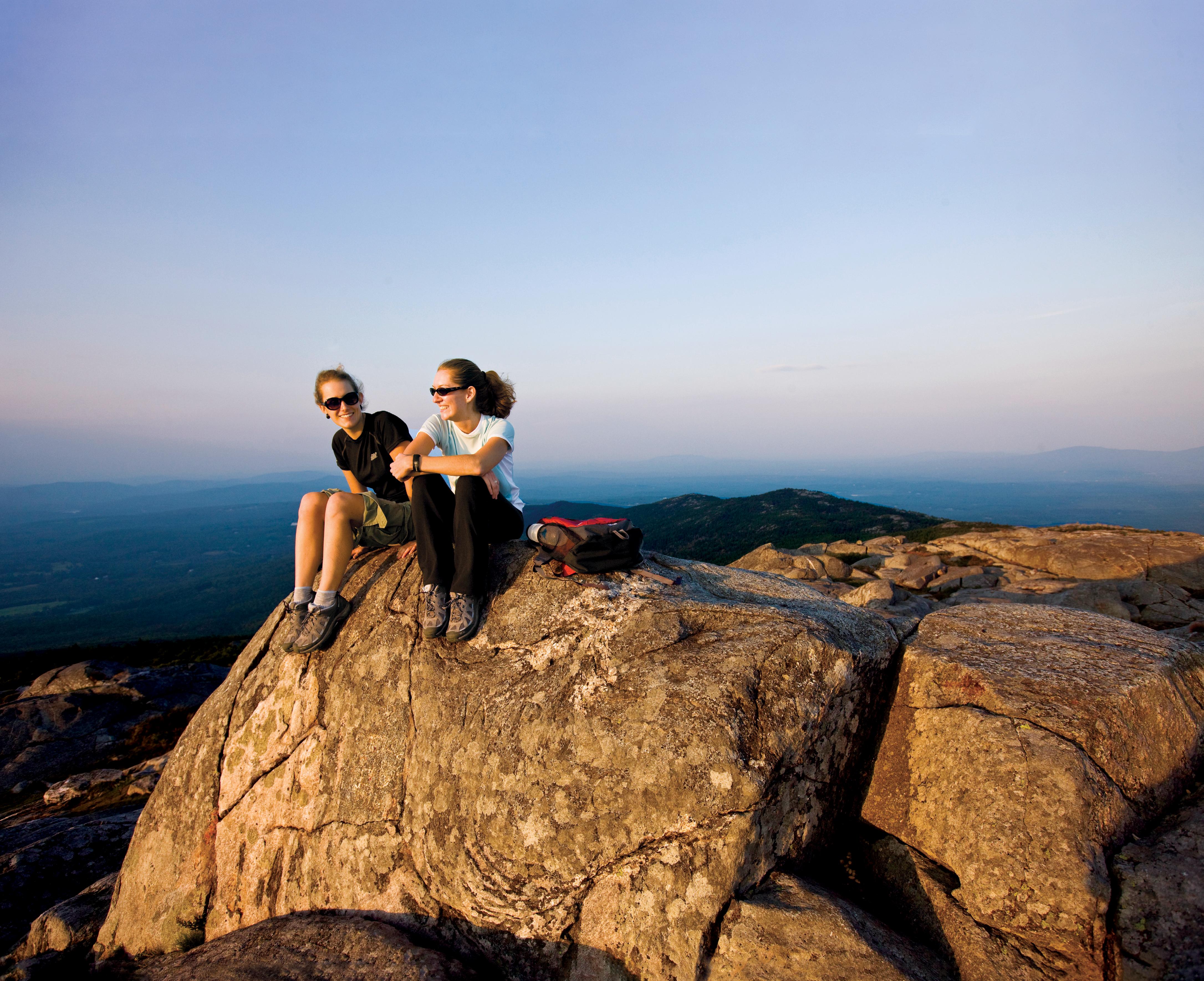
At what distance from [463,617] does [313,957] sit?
364 centimetres

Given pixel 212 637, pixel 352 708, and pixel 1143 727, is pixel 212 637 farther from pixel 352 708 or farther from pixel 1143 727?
pixel 1143 727

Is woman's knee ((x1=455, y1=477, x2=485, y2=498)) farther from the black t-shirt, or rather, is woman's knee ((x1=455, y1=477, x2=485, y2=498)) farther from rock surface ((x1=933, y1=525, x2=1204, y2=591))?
rock surface ((x1=933, y1=525, x2=1204, y2=591))

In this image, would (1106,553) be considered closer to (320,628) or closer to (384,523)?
(384,523)

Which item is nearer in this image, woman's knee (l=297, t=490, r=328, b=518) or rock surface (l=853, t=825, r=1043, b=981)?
rock surface (l=853, t=825, r=1043, b=981)

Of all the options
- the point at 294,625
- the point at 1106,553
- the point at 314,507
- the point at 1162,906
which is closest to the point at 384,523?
the point at 314,507

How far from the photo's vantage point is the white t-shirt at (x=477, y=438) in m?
7.56

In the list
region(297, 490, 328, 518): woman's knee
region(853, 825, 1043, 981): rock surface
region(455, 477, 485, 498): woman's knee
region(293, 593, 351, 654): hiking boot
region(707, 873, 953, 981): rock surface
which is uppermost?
region(455, 477, 485, 498): woman's knee

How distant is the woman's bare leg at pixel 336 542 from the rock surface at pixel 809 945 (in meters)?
6.12

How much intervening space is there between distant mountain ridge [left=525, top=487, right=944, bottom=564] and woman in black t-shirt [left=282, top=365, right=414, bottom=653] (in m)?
34.9

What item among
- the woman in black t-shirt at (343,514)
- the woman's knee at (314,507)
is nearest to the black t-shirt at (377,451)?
the woman in black t-shirt at (343,514)

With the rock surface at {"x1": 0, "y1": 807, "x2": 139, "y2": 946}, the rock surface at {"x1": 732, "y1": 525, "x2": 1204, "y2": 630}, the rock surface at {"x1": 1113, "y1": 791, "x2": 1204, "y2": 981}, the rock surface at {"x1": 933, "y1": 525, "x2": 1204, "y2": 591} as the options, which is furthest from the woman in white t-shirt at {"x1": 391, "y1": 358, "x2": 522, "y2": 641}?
the rock surface at {"x1": 933, "y1": 525, "x2": 1204, "y2": 591}

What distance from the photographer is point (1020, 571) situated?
74.6 feet

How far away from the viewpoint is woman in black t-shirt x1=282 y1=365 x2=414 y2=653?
24.3 ft

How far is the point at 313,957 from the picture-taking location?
18.4 ft
